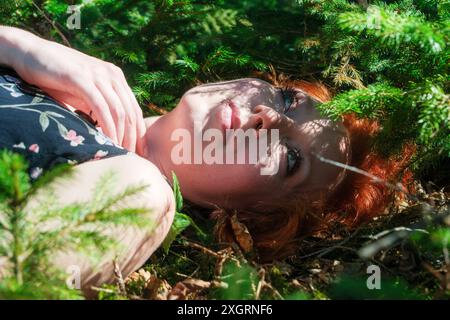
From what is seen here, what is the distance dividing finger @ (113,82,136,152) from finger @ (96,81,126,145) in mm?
24

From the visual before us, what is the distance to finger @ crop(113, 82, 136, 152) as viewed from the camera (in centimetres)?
213

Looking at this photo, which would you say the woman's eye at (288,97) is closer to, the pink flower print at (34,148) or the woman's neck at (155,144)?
the woman's neck at (155,144)

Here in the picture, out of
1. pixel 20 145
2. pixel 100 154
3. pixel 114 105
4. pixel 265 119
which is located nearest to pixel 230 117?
pixel 265 119

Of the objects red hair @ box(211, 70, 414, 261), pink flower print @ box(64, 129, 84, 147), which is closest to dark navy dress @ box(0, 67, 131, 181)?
pink flower print @ box(64, 129, 84, 147)

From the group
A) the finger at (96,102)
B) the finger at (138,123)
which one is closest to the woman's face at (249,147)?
the finger at (138,123)

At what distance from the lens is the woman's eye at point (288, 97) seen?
2438 mm

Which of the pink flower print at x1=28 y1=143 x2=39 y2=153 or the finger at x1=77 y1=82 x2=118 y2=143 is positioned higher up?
the finger at x1=77 y1=82 x2=118 y2=143

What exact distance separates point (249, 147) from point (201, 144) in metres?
0.22

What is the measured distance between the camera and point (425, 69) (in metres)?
1.96

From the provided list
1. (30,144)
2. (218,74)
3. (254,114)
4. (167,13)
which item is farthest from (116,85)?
(218,74)

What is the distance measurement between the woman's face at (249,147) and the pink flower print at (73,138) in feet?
1.71

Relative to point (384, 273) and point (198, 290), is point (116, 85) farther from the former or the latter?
point (384, 273)

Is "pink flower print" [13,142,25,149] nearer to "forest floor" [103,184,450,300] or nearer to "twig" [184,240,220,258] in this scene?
"forest floor" [103,184,450,300]

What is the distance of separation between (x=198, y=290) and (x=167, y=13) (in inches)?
65.4
